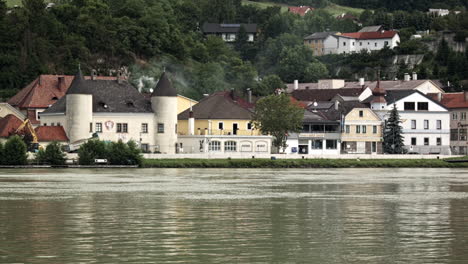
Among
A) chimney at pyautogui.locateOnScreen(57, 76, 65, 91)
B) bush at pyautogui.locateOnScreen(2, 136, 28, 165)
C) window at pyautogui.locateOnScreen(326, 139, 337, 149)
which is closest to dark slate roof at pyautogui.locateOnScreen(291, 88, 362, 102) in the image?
window at pyautogui.locateOnScreen(326, 139, 337, 149)

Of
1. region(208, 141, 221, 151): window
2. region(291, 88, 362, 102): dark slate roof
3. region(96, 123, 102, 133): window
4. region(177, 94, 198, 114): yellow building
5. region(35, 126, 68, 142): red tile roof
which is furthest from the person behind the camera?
region(291, 88, 362, 102): dark slate roof

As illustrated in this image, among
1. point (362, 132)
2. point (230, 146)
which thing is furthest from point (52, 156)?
point (362, 132)

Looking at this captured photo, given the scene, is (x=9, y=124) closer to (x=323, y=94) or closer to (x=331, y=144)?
(x=331, y=144)

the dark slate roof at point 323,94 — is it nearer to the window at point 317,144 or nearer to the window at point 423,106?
the window at point 423,106

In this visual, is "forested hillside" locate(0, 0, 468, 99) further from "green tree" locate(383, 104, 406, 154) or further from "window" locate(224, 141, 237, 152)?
"green tree" locate(383, 104, 406, 154)

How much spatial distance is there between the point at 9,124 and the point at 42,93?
11.5 meters

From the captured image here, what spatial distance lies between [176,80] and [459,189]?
99.3 meters

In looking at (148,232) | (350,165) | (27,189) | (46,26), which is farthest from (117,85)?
(148,232)

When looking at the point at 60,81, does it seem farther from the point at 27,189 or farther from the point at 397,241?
the point at 397,241

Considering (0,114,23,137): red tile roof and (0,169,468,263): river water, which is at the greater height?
(0,114,23,137): red tile roof

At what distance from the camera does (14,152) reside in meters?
89.4

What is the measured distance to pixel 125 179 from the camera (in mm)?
68562

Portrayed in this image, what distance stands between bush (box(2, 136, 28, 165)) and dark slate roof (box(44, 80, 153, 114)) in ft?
56.8

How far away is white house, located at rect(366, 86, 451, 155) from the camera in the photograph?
4963 inches
